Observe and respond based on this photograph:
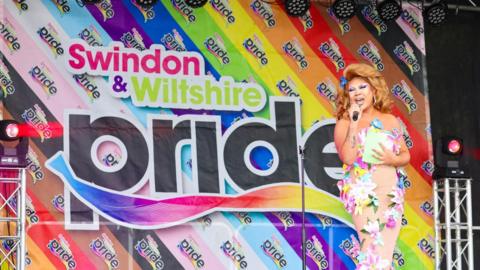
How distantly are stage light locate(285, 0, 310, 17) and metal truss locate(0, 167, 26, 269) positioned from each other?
2624mm

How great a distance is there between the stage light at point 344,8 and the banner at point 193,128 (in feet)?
0.77

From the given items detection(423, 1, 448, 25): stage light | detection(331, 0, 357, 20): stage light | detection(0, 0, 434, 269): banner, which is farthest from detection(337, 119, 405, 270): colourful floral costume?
detection(423, 1, 448, 25): stage light

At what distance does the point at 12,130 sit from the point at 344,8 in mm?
3046

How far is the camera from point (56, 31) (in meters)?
8.15

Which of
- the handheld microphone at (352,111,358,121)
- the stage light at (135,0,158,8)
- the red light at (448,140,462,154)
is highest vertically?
the stage light at (135,0,158,8)

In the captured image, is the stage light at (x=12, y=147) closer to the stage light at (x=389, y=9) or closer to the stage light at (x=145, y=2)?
the stage light at (x=145, y=2)

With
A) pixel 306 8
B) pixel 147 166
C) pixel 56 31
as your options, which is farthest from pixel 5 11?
pixel 306 8

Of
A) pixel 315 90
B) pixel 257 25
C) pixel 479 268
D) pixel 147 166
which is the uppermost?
pixel 257 25

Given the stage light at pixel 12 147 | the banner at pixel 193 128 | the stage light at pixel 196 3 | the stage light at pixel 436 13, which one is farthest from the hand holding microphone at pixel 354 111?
the stage light at pixel 436 13

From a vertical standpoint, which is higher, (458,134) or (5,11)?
(5,11)

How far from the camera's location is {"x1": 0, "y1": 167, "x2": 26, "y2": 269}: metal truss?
731 centimetres

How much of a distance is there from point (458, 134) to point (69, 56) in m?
3.45

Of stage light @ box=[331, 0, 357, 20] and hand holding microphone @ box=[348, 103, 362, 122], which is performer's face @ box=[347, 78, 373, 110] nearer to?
hand holding microphone @ box=[348, 103, 362, 122]

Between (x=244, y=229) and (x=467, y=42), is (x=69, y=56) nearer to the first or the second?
(x=244, y=229)
